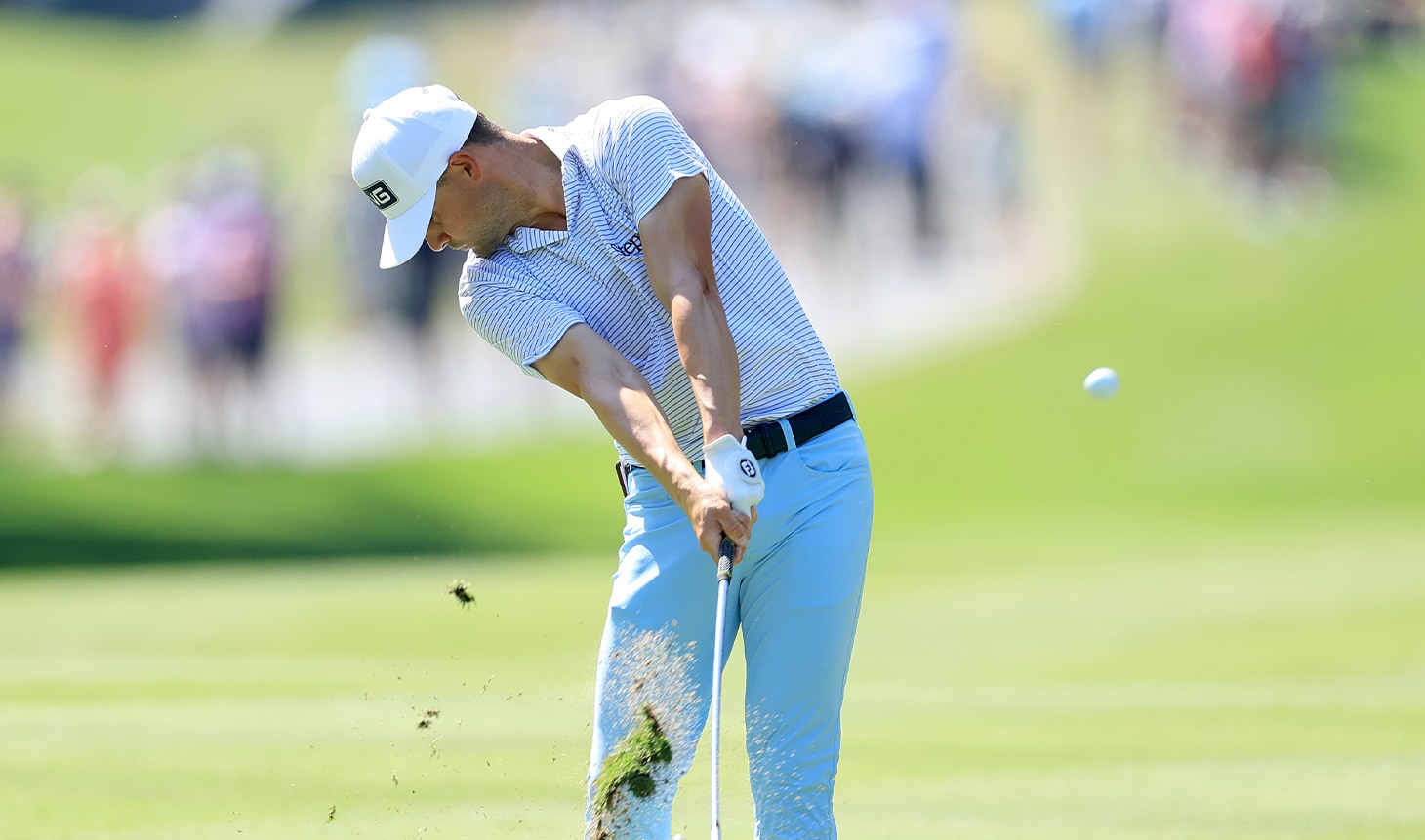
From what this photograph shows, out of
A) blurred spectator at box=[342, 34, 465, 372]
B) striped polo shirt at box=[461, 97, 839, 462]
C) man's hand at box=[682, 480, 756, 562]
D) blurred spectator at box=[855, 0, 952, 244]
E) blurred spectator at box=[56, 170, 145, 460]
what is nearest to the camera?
man's hand at box=[682, 480, 756, 562]

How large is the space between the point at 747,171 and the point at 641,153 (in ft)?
65.9

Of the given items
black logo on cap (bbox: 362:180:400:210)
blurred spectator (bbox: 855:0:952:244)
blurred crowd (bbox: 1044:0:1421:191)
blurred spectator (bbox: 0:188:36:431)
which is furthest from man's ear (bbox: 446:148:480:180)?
blurred crowd (bbox: 1044:0:1421:191)

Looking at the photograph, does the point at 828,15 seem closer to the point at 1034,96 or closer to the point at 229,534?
the point at 1034,96

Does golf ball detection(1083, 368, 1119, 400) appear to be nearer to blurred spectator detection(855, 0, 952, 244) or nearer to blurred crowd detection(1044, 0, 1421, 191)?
blurred spectator detection(855, 0, 952, 244)

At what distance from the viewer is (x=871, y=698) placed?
1126 centimetres

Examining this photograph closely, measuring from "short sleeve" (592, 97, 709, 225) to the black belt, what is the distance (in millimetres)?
593

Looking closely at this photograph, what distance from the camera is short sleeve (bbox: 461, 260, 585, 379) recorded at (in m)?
4.57

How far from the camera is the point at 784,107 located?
24.5m

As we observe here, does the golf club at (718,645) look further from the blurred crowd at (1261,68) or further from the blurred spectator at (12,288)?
the blurred crowd at (1261,68)

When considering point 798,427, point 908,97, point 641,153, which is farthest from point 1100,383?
point 908,97

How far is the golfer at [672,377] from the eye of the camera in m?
4.43

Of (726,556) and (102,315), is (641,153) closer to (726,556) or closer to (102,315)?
(726,556)

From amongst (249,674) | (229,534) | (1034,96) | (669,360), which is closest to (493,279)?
(669,360)

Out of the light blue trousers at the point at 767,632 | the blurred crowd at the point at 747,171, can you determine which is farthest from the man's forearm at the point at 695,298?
the blurred crowd at the point at 747,171
